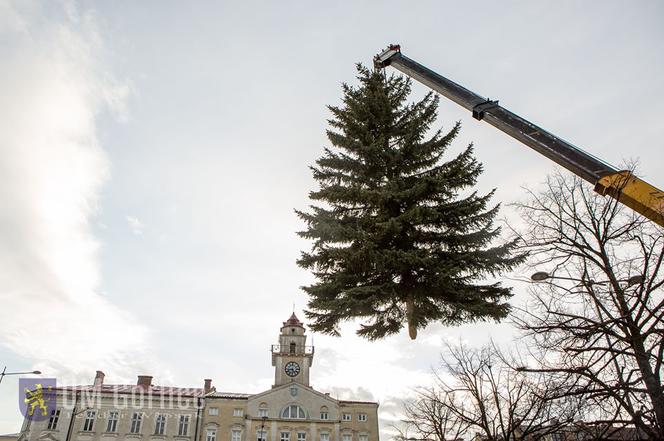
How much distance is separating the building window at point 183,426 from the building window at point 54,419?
10.9 meters

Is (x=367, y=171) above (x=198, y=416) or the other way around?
above

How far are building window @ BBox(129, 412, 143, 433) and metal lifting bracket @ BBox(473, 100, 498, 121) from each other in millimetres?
40314

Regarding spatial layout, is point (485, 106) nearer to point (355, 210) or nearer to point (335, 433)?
point (355, 210)

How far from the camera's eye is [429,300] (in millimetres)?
11000

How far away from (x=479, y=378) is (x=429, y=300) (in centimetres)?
1312

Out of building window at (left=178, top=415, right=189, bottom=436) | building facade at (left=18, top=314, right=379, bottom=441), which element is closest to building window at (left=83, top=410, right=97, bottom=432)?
building facade at (left=18, top=314, right=379, bottom=441)

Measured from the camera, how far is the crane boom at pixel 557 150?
36.1ft

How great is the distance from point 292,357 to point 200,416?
10.4m

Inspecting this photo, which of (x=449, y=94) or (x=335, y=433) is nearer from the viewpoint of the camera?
(x=449, y=94)

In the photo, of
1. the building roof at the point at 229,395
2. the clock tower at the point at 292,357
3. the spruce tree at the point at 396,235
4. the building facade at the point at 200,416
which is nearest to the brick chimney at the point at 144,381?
the building facade at the point at 200,416

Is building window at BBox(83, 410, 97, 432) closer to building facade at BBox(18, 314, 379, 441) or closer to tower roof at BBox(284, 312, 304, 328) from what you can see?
building facade at BBox(18, 314, 379, 441)

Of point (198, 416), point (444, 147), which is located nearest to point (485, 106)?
point (444, 147)

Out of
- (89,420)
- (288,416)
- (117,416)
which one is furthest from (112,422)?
(288,416)

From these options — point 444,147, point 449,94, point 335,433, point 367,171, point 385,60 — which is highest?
point 385,60
